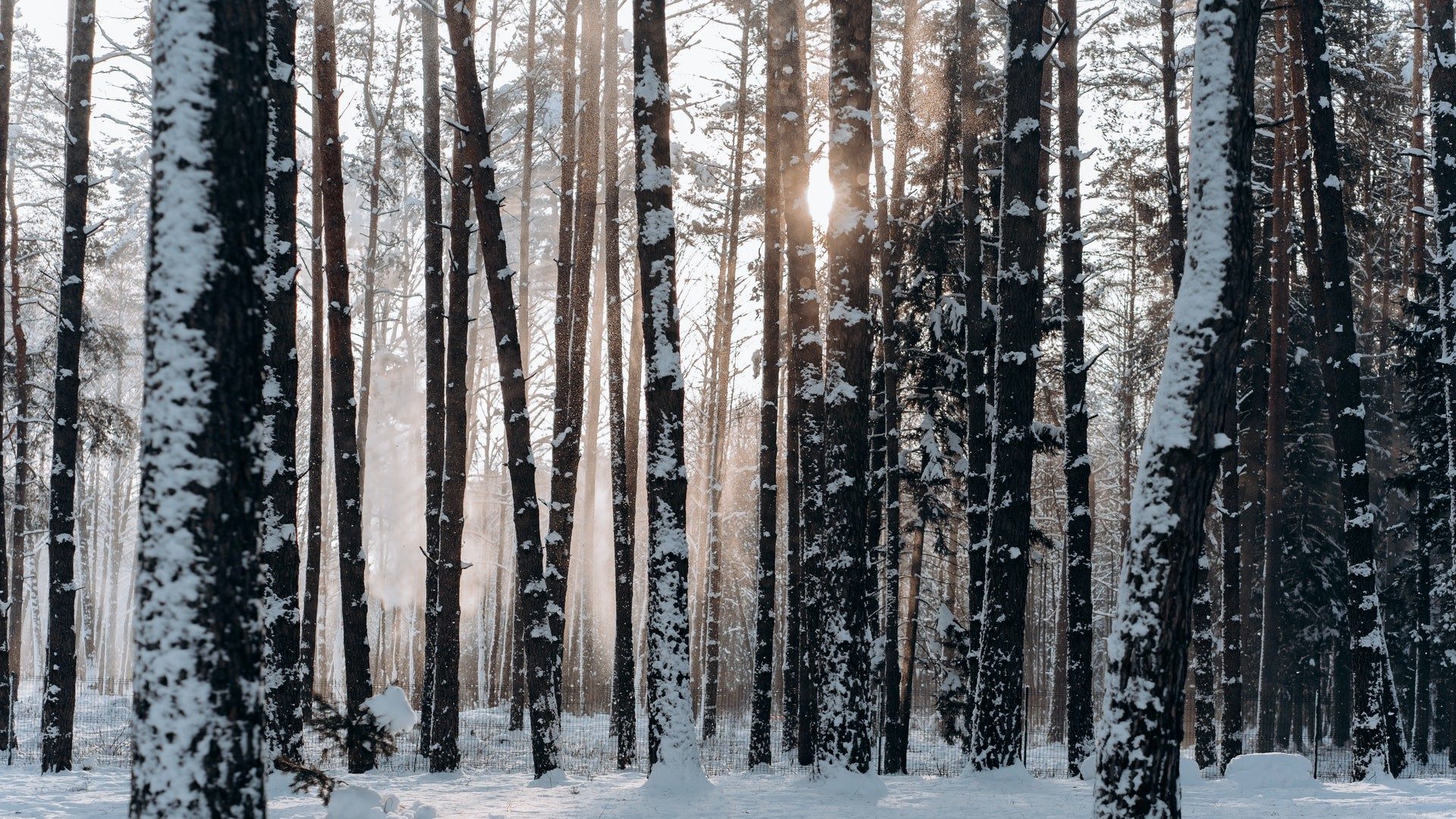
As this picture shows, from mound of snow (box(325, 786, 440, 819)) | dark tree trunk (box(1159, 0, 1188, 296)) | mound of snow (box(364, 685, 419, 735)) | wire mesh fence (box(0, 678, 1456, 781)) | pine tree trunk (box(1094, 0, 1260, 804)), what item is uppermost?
dark tree trunk (box(1159, 0, 1188, 296))

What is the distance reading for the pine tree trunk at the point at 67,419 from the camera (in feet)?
43.1

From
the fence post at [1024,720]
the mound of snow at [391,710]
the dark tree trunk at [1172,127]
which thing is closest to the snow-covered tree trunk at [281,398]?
the mound of snow at [391,710]

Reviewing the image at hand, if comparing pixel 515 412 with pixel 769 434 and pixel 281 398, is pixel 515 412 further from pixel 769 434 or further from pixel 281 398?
pixel 769 434

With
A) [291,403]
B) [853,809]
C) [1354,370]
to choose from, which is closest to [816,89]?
[1354,370]

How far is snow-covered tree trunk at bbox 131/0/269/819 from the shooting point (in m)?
4.99

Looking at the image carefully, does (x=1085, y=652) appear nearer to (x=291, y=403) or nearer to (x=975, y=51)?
(x=975, y=51)

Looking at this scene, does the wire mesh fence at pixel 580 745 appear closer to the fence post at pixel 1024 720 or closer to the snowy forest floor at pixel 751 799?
the fence post at pixel 1024 720

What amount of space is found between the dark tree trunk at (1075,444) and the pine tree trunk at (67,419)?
484 inches

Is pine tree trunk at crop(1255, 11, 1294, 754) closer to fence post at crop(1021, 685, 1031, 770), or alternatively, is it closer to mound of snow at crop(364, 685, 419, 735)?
fence post at crop(1021, 685, 1031, 770)

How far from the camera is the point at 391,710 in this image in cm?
1078

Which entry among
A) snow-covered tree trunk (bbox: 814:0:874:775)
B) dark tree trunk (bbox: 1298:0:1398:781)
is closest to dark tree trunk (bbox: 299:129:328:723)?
snow-covered tree trunk (bbox: 814:0:874:775)

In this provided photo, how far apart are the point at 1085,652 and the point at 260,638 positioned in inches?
462

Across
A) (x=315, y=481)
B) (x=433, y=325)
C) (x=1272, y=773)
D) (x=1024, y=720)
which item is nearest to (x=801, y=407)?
(x=433, y=325)

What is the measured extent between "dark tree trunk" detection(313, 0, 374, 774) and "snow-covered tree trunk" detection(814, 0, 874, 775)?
5.66 metres
